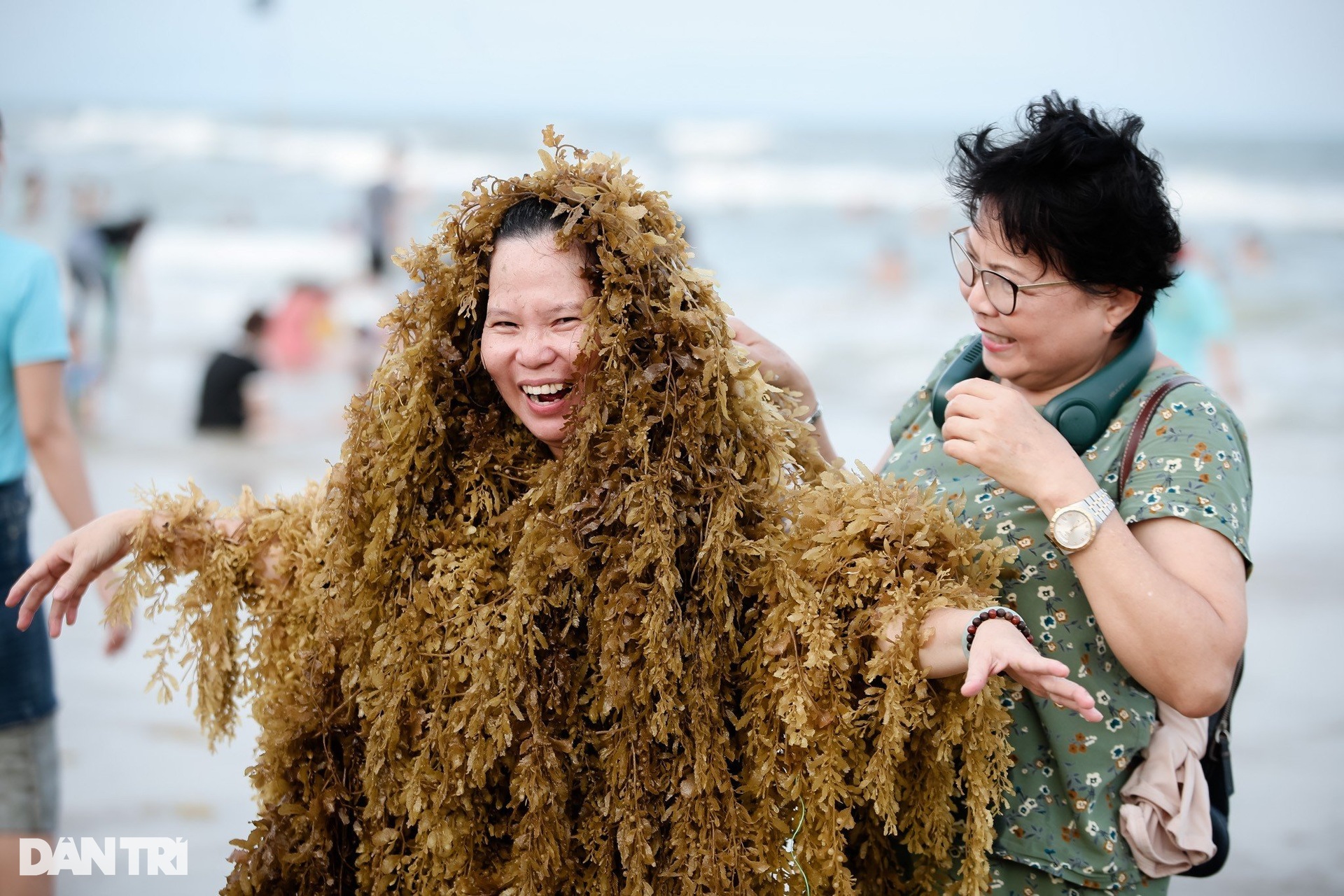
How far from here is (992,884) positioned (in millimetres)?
2236

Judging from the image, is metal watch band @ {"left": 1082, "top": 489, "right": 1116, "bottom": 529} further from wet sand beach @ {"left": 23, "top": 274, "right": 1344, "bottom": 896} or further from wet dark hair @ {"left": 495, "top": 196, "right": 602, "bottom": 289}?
wet sand beach @ {"left": 23, "top": 274, "right": 1344, "bottom": 896}

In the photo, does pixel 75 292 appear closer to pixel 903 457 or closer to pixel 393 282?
pixel 393 282

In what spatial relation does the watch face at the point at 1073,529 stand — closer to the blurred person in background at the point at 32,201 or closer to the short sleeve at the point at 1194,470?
the short sleeve at the point at 1194,470

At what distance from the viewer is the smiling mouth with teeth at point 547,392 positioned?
212 centimetres

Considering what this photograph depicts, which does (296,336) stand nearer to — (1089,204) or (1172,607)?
(1089,204)

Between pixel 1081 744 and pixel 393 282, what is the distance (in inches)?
536

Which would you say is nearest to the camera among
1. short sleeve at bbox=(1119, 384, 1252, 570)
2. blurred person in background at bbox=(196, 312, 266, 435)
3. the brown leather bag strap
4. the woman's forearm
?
the woman's forearm

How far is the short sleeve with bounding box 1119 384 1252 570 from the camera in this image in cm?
200

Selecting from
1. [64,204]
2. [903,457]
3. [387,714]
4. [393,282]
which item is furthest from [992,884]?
[64,204]

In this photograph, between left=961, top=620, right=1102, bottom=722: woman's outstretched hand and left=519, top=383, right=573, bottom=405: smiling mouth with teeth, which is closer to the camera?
left=961, top=620, right=1102, bottom=722: woman's outstretched hand

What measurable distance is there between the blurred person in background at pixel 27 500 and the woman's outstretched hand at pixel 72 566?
864 millimetres

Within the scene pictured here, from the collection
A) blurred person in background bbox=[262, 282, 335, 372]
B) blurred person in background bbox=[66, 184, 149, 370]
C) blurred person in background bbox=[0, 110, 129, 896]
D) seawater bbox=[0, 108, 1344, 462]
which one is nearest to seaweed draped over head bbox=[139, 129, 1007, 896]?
blurred person in background bbox=[0, 110, 129, 896]

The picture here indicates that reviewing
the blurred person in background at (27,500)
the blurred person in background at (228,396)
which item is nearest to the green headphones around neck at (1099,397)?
the blurred person in background at (27,500)

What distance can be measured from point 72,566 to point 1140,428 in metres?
2.06
